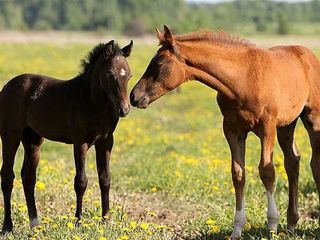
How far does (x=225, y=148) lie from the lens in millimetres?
13484

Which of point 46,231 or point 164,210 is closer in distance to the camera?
point 46,231

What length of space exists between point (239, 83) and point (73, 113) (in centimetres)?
186

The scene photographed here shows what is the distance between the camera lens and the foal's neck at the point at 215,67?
242 inches

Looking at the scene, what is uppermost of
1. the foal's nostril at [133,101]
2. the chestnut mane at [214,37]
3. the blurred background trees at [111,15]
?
the chestnut mane at [214,37]

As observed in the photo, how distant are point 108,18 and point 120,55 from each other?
103314 mm

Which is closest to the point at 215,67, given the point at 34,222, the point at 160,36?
the point at 160,36

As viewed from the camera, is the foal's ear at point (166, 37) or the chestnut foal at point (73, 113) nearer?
the foal's ear at point (166, 37)

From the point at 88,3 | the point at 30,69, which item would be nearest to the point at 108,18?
the point at 88,3

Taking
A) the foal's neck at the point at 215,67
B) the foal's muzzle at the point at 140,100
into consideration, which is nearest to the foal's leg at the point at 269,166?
the foal's neck at the point at 215,67

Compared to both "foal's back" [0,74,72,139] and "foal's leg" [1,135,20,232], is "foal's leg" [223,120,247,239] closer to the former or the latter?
"foal's back" [0,74,72,139]

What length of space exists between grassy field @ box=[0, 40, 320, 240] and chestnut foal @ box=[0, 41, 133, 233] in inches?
16.0

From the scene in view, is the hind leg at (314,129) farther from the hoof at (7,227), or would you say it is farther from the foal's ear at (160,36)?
the hoof at (7,227)

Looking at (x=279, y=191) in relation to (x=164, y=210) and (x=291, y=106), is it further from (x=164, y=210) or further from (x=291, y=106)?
(x=291, y=106)

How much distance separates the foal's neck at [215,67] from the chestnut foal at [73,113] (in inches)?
31.7
